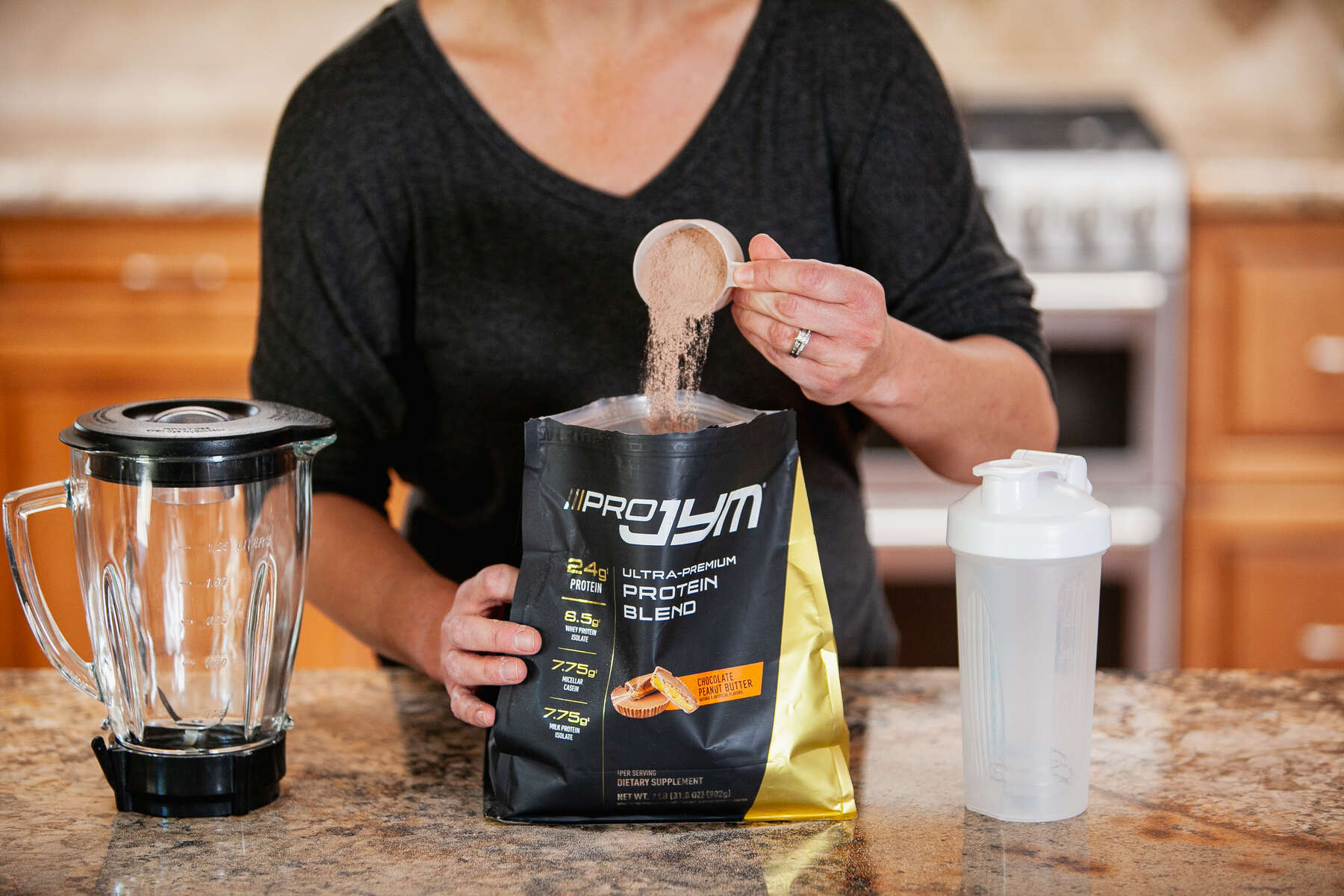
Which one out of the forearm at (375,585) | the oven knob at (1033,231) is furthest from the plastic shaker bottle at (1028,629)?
the oven knob at (1033,231)

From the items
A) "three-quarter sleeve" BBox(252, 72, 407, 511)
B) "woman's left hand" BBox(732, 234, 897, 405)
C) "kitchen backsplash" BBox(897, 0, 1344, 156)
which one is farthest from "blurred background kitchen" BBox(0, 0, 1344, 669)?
"woman's left hand" BBox(732, 234, 897, 405)

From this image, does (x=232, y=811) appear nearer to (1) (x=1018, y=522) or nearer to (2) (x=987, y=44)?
(1) (x=1018, y=522)

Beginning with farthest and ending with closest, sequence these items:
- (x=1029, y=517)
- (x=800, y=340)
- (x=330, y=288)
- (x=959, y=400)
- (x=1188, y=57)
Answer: (x=1188, y=57), (x=330, y=288), (x=959, y=400), (x=800, y=340), (x=1029, y=517)

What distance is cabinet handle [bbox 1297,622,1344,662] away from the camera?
90.7 inches

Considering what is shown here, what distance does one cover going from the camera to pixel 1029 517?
674 millimetres

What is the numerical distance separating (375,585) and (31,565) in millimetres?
263

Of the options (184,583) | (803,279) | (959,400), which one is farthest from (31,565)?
(959,400)

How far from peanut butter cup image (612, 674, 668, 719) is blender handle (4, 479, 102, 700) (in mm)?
303

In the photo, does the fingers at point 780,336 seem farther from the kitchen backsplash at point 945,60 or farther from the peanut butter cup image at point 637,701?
the kitchen backsplash at point 945,60

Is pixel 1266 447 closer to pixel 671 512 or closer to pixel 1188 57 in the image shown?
pixel 1188 57

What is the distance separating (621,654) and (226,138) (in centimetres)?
252

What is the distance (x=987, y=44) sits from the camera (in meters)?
2.95

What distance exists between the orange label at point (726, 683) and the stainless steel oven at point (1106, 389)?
1.61 m

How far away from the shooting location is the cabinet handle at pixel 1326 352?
2285 mm
